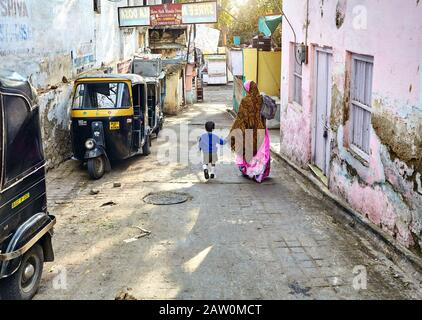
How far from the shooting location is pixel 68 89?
14.0 metres

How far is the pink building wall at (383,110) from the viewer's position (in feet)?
19.8

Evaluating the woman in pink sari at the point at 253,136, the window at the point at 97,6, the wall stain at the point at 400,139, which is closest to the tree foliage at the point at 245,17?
the window at the point at 97,6

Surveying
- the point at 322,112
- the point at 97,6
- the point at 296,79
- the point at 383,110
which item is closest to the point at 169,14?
the point at 97,6

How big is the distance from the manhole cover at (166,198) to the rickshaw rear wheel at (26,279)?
3706 millimetres

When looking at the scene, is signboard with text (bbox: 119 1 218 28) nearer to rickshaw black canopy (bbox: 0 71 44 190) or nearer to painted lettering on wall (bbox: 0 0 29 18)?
painted lettering on wall (bbox: 0 0 29 18)

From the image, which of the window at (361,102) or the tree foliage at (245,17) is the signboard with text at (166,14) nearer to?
the window at (361,102)

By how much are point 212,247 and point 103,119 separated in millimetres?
5764

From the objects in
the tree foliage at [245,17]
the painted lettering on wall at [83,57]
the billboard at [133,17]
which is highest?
the tree foliage at [245,17]

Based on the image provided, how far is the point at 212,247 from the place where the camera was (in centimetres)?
698

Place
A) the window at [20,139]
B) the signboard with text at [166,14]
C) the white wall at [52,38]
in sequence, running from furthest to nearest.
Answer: the signboard with text at [166,14]
the white wall at [52,38]
the window at [20,139]

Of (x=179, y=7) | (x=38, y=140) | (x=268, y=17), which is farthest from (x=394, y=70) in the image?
(x=179, y=7)

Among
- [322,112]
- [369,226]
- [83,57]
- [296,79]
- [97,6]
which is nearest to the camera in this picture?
[369,226]

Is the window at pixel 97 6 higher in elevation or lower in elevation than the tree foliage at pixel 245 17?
lower

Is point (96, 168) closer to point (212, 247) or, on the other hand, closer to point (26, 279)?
point (212, 247)
